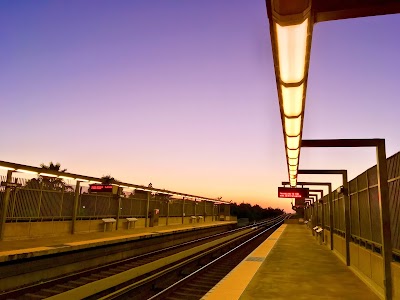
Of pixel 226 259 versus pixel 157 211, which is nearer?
pixel 226 259

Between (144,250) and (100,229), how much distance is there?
474 centimetres

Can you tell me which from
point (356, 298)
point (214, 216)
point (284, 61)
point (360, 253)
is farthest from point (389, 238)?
point (214, 216)

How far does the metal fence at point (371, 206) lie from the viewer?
24.4 feet

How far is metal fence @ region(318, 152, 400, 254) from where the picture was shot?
24.4ft

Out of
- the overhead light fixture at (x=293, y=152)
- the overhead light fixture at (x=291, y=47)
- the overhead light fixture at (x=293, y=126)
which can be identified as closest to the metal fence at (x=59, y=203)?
the overhead light fixture at (x=293, y=152)

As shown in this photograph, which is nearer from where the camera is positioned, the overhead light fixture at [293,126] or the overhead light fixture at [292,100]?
the overhead light fixture at [292,100]

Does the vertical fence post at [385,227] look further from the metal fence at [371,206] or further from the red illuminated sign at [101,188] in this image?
the red illuminated sign at [101,188]

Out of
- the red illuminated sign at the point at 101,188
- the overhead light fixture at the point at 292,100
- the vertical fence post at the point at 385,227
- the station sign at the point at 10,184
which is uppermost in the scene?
the overhead light fixture at the point at 292,100

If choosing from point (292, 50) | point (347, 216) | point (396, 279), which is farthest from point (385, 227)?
point (292, 50)

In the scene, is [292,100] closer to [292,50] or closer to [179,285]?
[292,50]

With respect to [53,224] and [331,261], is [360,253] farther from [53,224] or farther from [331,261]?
[53,224]

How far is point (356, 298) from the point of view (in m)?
7.92

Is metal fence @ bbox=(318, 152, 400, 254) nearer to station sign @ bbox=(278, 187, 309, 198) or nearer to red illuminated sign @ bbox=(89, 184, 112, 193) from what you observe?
station sign @ bbox=(278, 187, 309, 198)

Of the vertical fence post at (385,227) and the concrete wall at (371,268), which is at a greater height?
the vertical fence post at (385,227)
